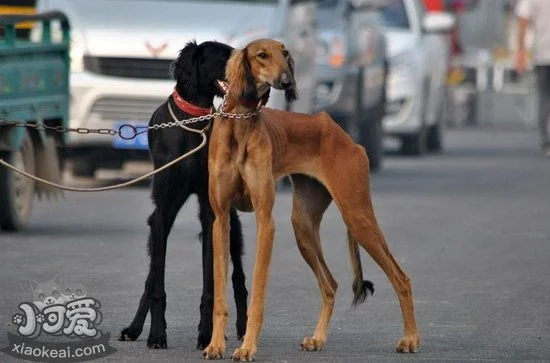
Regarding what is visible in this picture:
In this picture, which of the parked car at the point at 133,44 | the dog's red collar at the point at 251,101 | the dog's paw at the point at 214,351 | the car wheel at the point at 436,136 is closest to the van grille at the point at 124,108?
the parked car at the point at 133,44

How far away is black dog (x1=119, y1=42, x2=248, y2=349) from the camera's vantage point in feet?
29.5

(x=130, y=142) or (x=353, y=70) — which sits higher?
(x=353, y=70)

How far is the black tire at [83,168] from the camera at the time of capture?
741 inches

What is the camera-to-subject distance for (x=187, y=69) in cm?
922

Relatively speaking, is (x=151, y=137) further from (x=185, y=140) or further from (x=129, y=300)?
(x=129, y=300)

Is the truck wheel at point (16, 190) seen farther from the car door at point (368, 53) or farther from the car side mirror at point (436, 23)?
the car side mirror at point (436, 23)

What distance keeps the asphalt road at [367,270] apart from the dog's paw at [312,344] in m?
0.07

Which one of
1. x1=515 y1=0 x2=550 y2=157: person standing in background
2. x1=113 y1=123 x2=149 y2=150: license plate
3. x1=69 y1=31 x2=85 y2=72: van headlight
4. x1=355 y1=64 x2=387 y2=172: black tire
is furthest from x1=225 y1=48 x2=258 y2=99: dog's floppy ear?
x1=515 y1=0 x2=550 y2=157: person standing in background

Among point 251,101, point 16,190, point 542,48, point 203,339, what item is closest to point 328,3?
point 542,48

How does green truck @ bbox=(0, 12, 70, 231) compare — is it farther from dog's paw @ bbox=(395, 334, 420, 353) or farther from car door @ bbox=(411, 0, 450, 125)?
car door @ bbox=(411, 0, 450, 125)

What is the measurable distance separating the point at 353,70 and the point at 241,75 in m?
13.0

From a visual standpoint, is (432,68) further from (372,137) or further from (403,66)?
(372,137)

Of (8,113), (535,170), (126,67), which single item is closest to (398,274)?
(8,113)

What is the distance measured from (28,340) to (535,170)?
14.6 m
